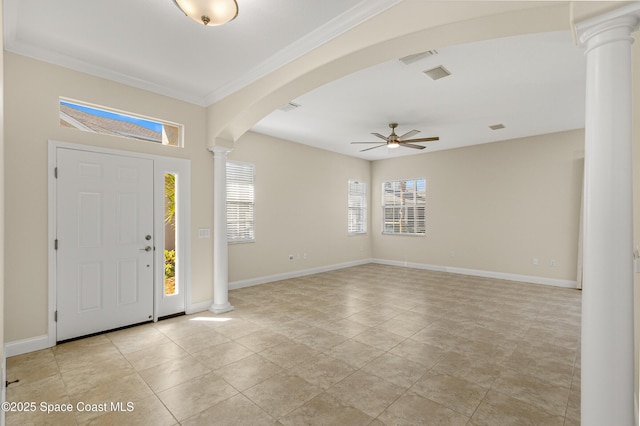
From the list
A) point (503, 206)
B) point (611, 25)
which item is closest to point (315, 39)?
point (611, 25)

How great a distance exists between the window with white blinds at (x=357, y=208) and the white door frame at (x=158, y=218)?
15.9 ft

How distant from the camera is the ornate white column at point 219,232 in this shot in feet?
14.6

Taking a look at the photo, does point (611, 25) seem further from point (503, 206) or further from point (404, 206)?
point (404, 206)

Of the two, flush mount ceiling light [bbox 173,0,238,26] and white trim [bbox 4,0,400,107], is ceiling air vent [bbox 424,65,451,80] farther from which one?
flush mount ceiling light [bbox 173,0,238,26]

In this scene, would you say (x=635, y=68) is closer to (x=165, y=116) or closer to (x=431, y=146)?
(x=165, y=116)

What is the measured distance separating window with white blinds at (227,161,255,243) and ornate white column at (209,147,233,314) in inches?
49.1

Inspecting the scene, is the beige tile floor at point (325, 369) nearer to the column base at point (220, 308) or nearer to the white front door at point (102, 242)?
the column base at point (220, 308)

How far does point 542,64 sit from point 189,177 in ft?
14.9

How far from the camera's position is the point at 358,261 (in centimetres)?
856

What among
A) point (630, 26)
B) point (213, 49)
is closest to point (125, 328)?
point (213, 49)

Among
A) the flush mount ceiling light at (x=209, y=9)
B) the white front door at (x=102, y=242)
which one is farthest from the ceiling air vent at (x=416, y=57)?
the white front door at (x=102, y=242)

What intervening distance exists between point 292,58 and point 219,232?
8.54ft

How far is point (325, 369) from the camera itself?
9.06 feet

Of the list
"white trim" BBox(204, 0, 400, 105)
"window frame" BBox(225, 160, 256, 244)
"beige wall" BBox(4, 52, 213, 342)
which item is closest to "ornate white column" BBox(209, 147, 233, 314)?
"white trim" BBox(204, 0, 400, 105)
